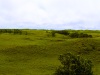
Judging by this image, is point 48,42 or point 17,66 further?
point 48,42

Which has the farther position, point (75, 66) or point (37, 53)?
point (37, 53)

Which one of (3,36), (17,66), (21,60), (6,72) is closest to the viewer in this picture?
(6,72)

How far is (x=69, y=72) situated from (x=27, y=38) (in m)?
19.1

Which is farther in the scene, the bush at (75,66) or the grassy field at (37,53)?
the grassy field at (37,53)

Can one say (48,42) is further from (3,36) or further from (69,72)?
(69,72)

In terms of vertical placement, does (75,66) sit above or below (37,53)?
above

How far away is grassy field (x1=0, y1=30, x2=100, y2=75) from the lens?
3030 cm

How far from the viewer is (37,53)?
35594 mm

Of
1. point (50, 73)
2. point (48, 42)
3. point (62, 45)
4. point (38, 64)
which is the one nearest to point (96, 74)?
point (50, 73)

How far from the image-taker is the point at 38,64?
32094mm

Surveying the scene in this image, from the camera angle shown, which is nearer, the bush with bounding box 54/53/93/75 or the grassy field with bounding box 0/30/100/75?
the bush with bounding box 54/53/93/75

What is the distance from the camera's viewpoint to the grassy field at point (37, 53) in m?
30.3

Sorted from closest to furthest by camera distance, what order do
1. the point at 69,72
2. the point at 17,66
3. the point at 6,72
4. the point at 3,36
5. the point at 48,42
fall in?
the point at 69,72 → the point at 6,72 → the point at 17,66 → the point at 48,42 → the point at 3,36

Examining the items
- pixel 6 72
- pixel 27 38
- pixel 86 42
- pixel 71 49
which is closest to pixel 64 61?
pixel 6 72
